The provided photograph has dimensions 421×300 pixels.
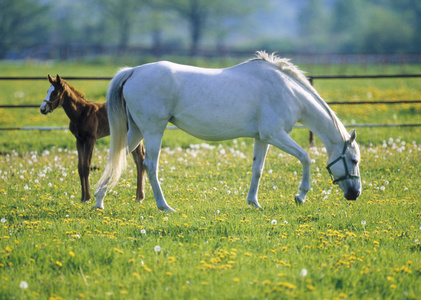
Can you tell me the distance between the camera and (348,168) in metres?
6.55

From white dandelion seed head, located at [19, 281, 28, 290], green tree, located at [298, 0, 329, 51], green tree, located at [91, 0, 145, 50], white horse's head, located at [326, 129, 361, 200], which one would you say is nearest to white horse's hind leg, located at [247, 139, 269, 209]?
white horse's head, located at [326, 129, 361, 200]

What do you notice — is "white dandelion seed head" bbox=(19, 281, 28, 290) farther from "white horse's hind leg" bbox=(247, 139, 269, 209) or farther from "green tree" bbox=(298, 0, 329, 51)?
"green tree" bbox=(298, 0, 329, 51)

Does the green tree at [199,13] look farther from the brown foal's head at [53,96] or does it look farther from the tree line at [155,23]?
the brown foal's head at [53,96]

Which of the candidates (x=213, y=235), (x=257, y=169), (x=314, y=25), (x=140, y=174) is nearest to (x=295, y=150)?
(x=257, y=169)

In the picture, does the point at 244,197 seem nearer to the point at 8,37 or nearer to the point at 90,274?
the point at 90,274

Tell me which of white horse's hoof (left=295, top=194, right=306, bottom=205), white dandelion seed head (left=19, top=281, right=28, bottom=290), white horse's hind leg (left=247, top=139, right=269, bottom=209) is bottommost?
white dandelion seed head (left=19, top=281, right=28, bottom=290)

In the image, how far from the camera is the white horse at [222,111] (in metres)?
6.33

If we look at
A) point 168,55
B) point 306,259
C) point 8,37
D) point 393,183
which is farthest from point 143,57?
point 306,259

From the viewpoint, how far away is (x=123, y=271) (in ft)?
14.5

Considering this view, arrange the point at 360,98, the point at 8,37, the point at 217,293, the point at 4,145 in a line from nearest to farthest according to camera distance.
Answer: the point at 217,293 < the point at 4,145 < the point at 360,98 < the point at 8,37

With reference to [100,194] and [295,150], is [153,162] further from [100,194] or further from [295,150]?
[295,150]

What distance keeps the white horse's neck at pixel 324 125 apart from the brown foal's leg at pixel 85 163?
296cm

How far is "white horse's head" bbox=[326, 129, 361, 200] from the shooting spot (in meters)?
6.53

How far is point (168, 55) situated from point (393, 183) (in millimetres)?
39773
